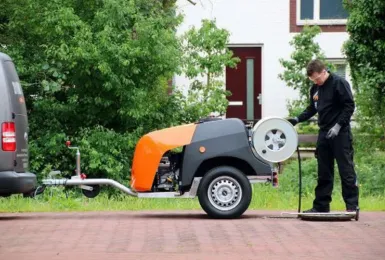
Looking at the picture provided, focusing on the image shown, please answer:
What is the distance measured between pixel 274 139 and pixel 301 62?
1413cm

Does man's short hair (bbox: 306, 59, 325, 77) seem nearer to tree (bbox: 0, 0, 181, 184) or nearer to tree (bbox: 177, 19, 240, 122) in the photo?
tree (bbox: 0, 0, 181, 184)

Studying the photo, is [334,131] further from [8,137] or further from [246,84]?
[246,84]

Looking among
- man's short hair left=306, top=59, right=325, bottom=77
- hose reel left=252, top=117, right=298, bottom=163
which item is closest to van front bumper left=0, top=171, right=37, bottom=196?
hose reel left=252, top=117, right=298, bottom=163

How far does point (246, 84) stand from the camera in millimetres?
29422

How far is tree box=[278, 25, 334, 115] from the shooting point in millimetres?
27297

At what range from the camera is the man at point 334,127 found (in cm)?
1328

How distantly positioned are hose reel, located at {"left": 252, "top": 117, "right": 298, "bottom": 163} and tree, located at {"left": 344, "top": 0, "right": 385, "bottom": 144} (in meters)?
6.36

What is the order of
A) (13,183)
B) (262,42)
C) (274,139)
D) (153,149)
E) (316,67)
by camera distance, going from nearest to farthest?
(13,183) → (316,67) → (274,139) → (153,149) → (262,42)

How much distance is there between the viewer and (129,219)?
44.8ft

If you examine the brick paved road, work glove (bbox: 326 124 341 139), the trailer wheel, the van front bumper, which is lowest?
the brick paved road

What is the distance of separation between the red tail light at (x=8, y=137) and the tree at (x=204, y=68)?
7662mm

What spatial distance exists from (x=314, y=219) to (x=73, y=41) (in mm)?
6640

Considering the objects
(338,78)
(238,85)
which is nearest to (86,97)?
(338,78)

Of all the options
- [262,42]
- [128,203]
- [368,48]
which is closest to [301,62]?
[262,42]
